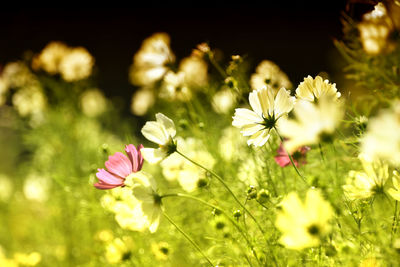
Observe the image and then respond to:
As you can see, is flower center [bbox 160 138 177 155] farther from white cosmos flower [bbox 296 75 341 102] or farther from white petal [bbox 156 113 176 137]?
white cosmos flower [bbox 296 75 341 102]

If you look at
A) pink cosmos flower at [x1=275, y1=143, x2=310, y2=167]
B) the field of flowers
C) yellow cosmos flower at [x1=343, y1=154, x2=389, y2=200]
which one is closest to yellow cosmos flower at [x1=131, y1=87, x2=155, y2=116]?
the field of flowers

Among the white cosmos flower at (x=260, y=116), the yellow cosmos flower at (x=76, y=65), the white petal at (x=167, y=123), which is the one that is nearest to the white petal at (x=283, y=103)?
the white cosmos flower at (x=260, y=116)

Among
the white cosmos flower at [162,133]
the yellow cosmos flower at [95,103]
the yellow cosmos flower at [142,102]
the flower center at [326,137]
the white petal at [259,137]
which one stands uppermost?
the flower center at [326,137]

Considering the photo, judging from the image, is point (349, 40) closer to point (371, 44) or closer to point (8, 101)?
point (371, 44)

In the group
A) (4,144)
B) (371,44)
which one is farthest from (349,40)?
(4,144)

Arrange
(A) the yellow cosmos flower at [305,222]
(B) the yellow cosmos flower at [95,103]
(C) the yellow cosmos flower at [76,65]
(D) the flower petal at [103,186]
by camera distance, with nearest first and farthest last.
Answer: (A) the yellow cosmos flower at [305,222], (D) the flower petal at [103,186], (C) the yellow cosmos flower at [76,65], (B) the yellow cosmos flower at [95,103]

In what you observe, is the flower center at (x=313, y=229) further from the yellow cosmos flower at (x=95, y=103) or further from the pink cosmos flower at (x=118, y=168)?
the yellow cosmos flower at (x=95, y=103)

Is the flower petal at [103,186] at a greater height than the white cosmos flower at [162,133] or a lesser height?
lesser

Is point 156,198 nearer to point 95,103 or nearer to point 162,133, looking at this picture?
point 162,133
